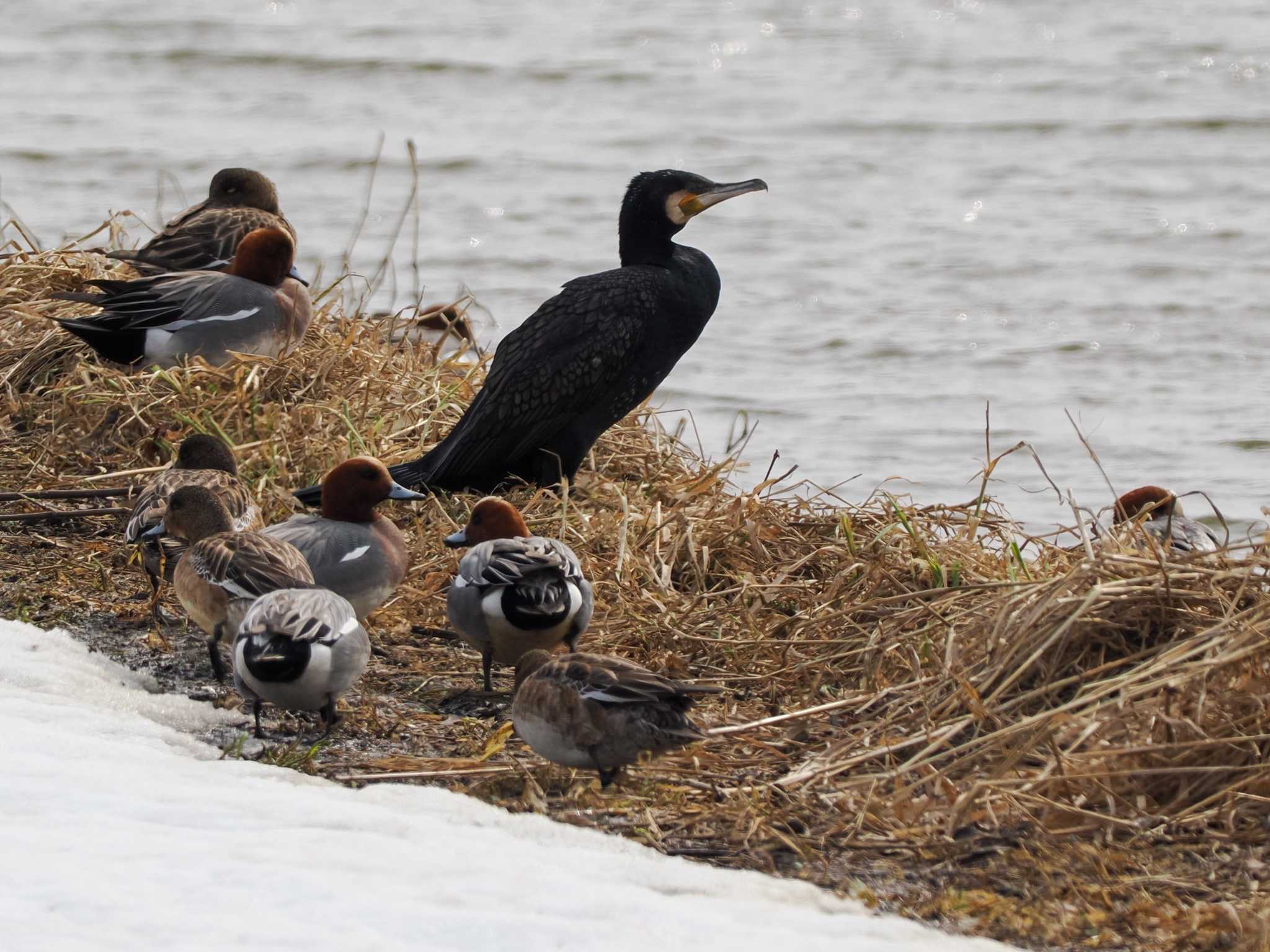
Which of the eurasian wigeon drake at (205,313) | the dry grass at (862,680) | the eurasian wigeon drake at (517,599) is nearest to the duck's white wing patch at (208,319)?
the eurasian wigeon drake at (205,313)

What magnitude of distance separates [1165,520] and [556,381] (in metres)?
2.24

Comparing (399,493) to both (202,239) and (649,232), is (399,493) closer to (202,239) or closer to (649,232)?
(649,232)

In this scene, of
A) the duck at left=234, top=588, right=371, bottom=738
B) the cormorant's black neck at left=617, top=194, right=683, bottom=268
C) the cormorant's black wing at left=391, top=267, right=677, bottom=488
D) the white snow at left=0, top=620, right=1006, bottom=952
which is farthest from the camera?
the cormorant's black neck at left=617, top=194, right=683, bottom=268

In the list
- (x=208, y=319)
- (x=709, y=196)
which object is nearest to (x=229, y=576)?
(x=208, y=319)

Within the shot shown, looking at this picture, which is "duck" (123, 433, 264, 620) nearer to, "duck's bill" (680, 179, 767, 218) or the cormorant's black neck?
the cormorant's black neck

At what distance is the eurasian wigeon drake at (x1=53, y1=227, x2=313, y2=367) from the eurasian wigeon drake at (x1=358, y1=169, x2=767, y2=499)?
1042mm

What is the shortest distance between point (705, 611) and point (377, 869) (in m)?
1.96

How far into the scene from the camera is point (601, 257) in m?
13.9

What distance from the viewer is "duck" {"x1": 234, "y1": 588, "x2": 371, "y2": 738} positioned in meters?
4.26

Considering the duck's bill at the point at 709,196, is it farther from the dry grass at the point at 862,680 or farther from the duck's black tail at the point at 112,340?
the duck's black tail at the point at 112,340

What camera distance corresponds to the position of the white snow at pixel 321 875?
10.8 ft

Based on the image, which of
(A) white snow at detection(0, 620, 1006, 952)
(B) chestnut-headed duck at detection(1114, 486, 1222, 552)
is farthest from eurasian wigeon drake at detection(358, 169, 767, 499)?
(A) white snow at detection(0, 620, 1006, 952)

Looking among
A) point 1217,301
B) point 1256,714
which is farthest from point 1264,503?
point 1256,714

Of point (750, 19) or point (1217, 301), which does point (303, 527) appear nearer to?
point (1217, 301)
